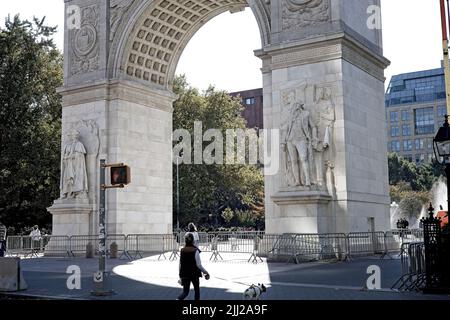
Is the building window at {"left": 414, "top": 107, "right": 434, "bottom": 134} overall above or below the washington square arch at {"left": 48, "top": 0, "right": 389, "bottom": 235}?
above

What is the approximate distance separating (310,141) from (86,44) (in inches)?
592

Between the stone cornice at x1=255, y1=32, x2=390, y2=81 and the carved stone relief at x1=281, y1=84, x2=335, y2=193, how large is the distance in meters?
1.42

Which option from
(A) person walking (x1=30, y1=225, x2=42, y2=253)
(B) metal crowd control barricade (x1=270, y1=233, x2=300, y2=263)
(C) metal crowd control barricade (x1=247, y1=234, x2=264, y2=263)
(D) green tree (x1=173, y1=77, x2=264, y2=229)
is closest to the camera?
(B) metal crowd control barricade (x1=270, y1=233, x2=300, y2=263)

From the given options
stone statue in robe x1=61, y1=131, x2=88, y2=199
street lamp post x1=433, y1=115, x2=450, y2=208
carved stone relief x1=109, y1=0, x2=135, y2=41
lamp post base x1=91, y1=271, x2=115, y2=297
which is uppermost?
carved stone relief x1=109, y1=0, x2=135, y2=41

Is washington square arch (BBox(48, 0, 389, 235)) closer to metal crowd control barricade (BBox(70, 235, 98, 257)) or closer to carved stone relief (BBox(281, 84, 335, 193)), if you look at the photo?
carved stone relief (BBox(281, 84, 335, 193))

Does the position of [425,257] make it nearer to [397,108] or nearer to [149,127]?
[149,127]

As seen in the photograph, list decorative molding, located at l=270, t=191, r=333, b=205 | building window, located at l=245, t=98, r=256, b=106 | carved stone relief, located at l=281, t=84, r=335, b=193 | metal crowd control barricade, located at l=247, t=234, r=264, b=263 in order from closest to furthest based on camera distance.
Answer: decorative molding, located at l=270, t=191, r=333, b=205 → carved stone relief, located at l=281, t=84, r=335, b=193 → metal crowd control barricade, located at l=247, t=234, r=264, b=263 → building window, located at l=245, t=98, r=256, b=106

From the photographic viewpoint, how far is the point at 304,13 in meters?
25.0

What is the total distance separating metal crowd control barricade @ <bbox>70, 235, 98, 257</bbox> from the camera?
1145 inches

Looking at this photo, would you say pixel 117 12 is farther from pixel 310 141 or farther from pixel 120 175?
pixel 120 175

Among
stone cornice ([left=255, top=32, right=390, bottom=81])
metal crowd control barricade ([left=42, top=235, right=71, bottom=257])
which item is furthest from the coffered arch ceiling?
metal crowd control barricade ([left=42, top=235, right=71, bottom=257])

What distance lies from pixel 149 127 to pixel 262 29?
9547 millimetres

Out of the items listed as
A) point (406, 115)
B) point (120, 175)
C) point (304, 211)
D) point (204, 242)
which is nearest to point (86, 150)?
point (204, 242)

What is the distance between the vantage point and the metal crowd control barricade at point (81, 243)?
29.1 meters
